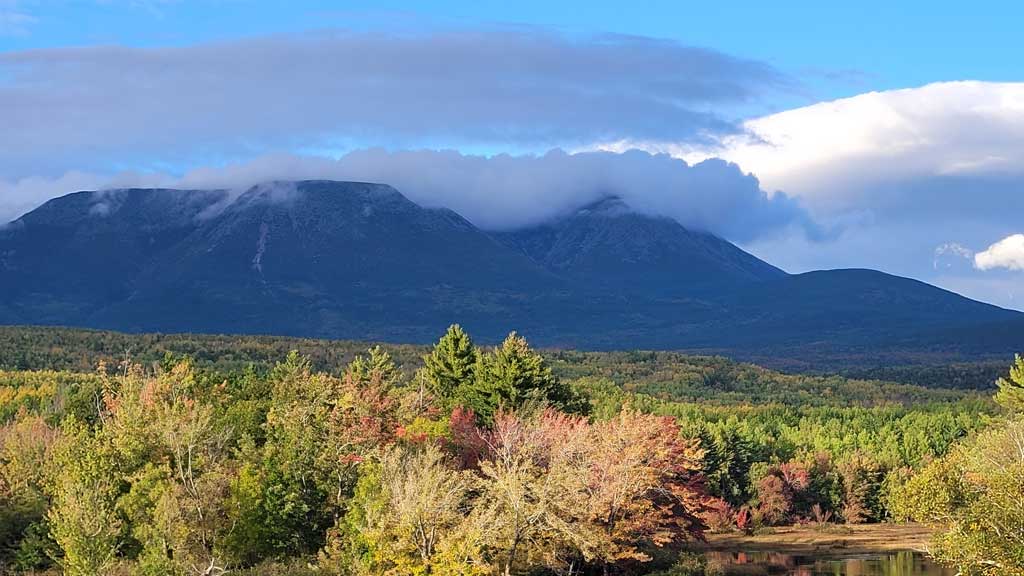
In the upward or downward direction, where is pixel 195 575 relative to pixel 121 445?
downward

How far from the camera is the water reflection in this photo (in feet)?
250

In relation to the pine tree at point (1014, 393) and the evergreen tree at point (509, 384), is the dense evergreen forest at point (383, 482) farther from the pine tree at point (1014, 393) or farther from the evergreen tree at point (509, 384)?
the pine tree at point (1014, 393)

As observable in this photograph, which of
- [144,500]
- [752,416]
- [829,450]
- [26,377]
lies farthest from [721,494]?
[26,377]

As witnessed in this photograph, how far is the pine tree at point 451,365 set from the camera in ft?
310

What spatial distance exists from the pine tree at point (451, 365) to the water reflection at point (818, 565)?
2216 centimetres

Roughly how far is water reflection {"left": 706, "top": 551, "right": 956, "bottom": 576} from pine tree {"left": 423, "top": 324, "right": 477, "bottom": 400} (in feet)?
72.7

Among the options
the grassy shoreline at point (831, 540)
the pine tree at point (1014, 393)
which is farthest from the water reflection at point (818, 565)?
the pine tree at point (1014, 393)

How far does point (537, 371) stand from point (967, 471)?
3380cm

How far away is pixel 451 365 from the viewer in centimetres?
9531

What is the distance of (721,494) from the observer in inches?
4528

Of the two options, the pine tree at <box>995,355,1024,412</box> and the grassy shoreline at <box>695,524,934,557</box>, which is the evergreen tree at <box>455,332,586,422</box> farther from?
the pine tree at <box>995,355,1024,412</box>

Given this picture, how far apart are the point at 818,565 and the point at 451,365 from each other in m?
30.2

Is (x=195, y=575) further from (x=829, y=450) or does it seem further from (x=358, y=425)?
(x=829, y=450)

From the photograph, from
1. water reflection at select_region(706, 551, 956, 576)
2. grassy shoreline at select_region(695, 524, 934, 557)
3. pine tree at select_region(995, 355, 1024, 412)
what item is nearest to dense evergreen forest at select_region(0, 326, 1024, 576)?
water reflection at select_region(706, 551, 956, 576)
